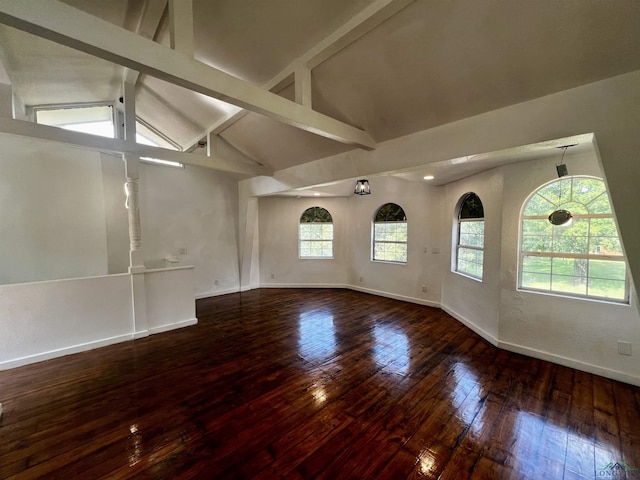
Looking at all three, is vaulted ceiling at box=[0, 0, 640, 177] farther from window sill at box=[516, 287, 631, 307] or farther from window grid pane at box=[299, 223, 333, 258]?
window grid pane at box=[299, 223, 333, 258]

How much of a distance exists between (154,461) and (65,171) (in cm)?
478

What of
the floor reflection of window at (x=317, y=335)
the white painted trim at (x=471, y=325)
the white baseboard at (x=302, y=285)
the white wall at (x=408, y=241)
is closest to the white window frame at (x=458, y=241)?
the white wall at (x=408, y=241)

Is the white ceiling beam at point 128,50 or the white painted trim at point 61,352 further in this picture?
the white painted trim at point 61,352

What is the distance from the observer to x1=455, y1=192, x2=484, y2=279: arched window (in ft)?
→ 13.3

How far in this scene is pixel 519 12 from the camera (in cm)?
168

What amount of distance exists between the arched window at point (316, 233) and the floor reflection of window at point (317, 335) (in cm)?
229

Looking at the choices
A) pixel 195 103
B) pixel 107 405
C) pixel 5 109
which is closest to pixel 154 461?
pixel 107 405

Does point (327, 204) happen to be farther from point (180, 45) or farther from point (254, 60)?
point (180, 45)

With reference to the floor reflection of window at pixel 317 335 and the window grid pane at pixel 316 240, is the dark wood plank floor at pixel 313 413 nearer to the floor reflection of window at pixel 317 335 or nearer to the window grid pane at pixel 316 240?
the floor reflection of window at pixel 317 335

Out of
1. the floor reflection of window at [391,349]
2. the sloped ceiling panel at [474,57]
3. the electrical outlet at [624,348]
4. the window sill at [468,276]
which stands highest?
the sloped ceiling panel at [474,57]

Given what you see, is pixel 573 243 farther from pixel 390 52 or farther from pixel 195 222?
pixel 195 222

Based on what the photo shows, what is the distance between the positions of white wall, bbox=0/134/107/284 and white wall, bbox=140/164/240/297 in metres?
0.74

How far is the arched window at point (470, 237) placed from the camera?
407 centimetres

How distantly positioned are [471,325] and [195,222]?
224 inches
